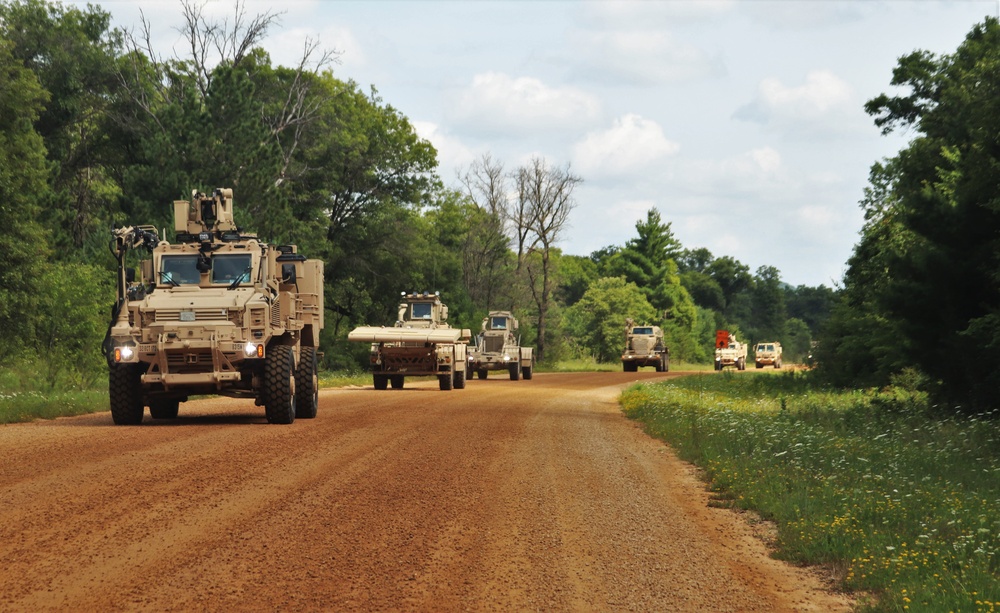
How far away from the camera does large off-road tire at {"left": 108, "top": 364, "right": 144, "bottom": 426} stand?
18.7 meters

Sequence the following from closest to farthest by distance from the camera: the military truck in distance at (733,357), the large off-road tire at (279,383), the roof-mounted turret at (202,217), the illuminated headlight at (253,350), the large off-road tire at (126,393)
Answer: the illuminated headlight at (253,350)
the large off-road tire at (126,393)
the large off-road tire at (279,383)
the roof-mounted turret at (202,217)
the military truck in distance at (733,357)

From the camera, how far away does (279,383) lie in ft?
62.5

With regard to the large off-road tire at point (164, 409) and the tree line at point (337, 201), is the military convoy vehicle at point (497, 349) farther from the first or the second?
the large off-road tire at point (164, 409)

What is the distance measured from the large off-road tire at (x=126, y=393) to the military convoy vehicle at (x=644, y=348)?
49165 millimetres

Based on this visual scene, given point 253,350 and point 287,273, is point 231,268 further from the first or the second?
point 253,350

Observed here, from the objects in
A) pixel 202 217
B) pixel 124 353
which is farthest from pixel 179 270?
pixel 124 353

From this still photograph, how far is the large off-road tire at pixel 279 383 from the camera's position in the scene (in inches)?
747

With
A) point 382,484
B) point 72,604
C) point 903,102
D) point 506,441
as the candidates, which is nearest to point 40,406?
point 506,441

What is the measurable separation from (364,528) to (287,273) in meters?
12.2

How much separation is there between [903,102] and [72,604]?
3424cm

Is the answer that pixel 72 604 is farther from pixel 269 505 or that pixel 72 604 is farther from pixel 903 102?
pixel 903 102

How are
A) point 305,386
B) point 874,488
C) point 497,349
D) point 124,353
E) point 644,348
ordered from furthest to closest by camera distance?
point 644,348, point 497,349, point 305,386, point 124,353, point 874,488

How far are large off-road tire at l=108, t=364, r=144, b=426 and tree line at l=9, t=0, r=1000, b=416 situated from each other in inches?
420

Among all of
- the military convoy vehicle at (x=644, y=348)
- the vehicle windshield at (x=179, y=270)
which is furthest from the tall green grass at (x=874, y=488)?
the military convoy vehicle at (x=644, y=348)
